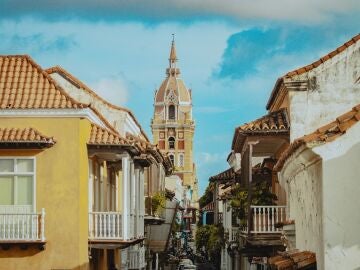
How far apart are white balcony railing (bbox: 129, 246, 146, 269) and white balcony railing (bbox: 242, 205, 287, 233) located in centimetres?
1051

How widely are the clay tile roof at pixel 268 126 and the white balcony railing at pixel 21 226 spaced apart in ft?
21.0

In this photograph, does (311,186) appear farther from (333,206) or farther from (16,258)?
(16,258)

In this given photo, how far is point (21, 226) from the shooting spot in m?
22.9

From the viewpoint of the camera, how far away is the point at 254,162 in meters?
41.8

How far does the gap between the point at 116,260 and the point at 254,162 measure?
11713 mm

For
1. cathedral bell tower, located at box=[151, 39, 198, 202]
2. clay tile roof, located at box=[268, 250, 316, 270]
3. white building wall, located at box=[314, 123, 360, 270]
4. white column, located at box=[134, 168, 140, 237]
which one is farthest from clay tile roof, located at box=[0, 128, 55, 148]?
cathedral bell tower, located at box=[151, 39, 198, 202]

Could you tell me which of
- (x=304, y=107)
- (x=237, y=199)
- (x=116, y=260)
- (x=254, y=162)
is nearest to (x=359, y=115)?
(x=304, y=107)

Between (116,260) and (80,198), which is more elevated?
(80,198)

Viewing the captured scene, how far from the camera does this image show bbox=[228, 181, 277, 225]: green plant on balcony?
26938mm

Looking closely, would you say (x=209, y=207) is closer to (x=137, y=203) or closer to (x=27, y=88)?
(x=137, y=203)

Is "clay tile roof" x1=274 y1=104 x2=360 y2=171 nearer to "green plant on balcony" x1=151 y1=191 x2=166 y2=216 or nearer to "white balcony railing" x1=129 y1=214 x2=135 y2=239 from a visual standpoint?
"white balcony railing" x1=129 y1=214 x2=135 y2=239

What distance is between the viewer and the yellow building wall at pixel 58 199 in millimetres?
23219

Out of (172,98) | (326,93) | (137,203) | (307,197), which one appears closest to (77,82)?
(137,203)

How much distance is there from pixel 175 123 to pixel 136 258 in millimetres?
117432
